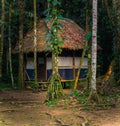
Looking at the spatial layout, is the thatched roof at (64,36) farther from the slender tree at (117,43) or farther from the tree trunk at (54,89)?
the tree trunk at (54,89)

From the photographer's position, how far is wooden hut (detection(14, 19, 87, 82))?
19.5 metres

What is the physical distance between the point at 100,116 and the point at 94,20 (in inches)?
160

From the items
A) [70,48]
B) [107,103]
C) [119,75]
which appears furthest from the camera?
[70,48]

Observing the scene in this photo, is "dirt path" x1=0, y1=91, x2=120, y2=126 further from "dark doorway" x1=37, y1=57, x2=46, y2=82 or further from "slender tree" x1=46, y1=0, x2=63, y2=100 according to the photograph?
"dark doorway" x1=37, y1=57, x2=46, y2=82

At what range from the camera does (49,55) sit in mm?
19797

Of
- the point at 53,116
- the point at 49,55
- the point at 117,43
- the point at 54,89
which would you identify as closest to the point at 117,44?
the point at 117,43

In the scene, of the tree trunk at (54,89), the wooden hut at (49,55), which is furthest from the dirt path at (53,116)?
the wooden hut at (49,55)

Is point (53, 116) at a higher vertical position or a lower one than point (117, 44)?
lower

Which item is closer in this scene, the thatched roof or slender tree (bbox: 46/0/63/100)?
slender tree (bbox: 46/0/63/100)

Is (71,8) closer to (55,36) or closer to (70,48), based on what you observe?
(70,48)

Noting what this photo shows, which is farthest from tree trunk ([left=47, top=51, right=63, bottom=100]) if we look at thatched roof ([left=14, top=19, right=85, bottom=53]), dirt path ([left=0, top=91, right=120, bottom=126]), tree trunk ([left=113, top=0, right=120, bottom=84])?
thatched roof ([left=14, top=19, right=85, bottom=53])

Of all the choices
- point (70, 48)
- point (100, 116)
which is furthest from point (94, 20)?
point (70, 48)

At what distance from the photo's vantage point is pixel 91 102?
1143 centimetres

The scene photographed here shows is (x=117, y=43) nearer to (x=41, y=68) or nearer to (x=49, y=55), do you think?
(x=49, y=55)
